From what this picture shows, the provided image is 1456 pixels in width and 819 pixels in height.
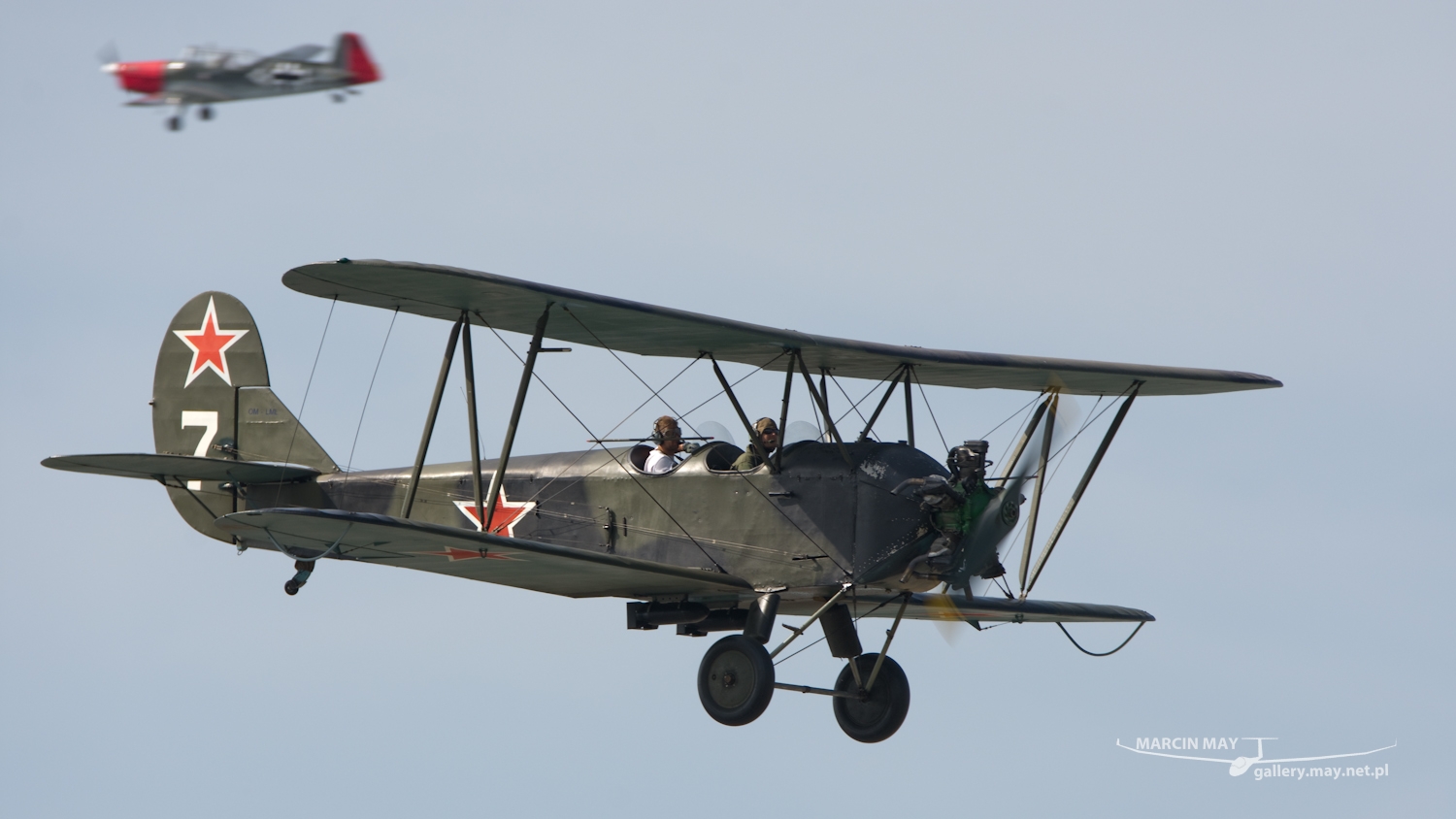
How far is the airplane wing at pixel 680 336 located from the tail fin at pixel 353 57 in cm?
200

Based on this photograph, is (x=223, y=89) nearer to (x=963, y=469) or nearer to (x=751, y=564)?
(x=751, y=564)

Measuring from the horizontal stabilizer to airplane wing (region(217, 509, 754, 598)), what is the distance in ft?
3.54

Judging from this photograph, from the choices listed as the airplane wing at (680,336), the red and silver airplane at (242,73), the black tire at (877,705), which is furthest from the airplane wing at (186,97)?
the black tire at (877,705)

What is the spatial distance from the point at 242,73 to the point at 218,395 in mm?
4383

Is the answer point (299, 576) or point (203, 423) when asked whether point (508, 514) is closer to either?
point (299, 576)

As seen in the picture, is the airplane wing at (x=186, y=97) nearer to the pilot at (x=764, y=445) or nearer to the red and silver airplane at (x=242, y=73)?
the red and silver airplane at (x=242, y=73)

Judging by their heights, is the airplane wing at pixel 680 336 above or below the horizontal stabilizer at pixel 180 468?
above

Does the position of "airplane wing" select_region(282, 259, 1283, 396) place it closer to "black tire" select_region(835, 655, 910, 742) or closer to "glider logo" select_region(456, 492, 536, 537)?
"glider logo" select_region(456, 492, 536, 537)

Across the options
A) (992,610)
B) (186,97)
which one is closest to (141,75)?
(186,97)

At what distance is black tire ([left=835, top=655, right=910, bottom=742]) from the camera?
14.8 metres

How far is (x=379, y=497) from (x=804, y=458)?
14.4 ft

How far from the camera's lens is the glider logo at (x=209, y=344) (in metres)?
18.1

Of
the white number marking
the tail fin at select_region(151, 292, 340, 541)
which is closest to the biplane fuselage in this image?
the tail fin at select_region(151, 292, 340, 541)

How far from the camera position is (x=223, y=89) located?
47.4ft
